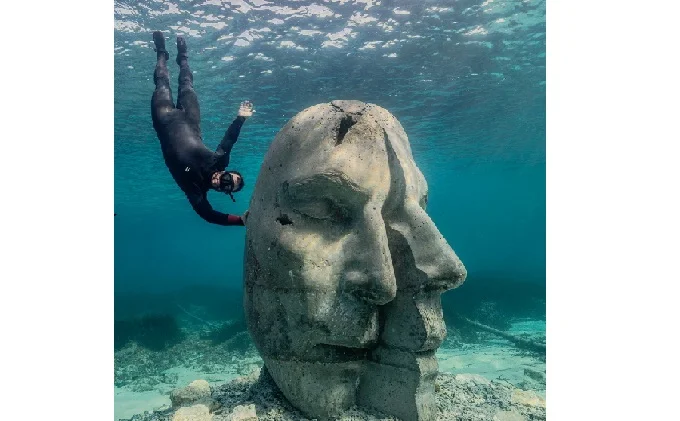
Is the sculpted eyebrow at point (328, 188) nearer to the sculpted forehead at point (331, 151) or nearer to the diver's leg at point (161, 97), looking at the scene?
the sculpted forehead at point (331, 151)

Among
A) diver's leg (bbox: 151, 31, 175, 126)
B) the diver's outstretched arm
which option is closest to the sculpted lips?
the diver's outstretched arm

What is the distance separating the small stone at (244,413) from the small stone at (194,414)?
0.28 meters

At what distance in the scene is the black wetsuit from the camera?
618cm

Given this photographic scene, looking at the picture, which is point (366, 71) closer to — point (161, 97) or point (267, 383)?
point (161, 97)

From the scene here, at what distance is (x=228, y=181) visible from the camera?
5637mm

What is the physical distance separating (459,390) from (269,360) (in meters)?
2.11

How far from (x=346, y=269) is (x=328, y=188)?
0.64 m

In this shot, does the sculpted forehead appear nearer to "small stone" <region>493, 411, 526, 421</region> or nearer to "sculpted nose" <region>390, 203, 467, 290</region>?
"sculpted nose" <region>390, 203, 467, 290</region>

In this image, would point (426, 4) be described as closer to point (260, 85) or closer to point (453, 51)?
point (453, 51)

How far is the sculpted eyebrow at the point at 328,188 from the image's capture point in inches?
133

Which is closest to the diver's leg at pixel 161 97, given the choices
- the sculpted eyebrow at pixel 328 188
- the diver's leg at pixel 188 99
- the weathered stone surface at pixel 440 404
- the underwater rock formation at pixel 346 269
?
the diver's leg at pixel 188 99

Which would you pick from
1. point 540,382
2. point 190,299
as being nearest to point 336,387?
point 540,382

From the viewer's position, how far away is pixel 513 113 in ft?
52.4

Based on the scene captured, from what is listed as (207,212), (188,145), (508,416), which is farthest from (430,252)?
(188,145)
